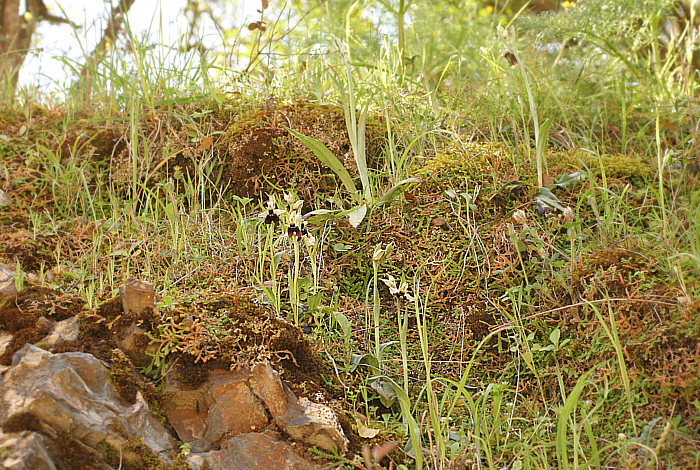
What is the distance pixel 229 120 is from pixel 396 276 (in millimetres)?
1472

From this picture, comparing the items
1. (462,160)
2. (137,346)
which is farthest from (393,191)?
(137,346)

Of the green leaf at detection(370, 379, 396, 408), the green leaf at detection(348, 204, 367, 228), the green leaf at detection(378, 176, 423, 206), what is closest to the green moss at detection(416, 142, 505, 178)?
the green leaf at detection(378, 176, 423, 206)

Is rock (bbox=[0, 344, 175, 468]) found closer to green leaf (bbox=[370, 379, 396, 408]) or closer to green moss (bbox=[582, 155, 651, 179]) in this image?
green leaf (bbox=[370, 379, 396, 408])

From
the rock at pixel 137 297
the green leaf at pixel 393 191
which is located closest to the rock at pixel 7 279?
the rock at pixel 137 297

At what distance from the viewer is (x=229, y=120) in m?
2.94

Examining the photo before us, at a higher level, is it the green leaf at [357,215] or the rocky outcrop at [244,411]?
the green leaf at [357,215]

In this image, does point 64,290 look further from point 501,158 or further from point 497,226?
point 501,158

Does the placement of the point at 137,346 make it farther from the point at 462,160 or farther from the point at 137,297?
the point at 462,160

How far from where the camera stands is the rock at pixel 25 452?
1.08 m

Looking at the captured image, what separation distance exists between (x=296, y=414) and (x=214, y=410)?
0.83ft

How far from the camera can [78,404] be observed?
1293mm

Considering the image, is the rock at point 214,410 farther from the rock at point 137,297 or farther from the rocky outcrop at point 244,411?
the rock at point 137,297

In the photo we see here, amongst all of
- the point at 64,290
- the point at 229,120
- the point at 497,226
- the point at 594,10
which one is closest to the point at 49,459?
the point at 64,290

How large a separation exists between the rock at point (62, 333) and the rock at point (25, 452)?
397 mm
